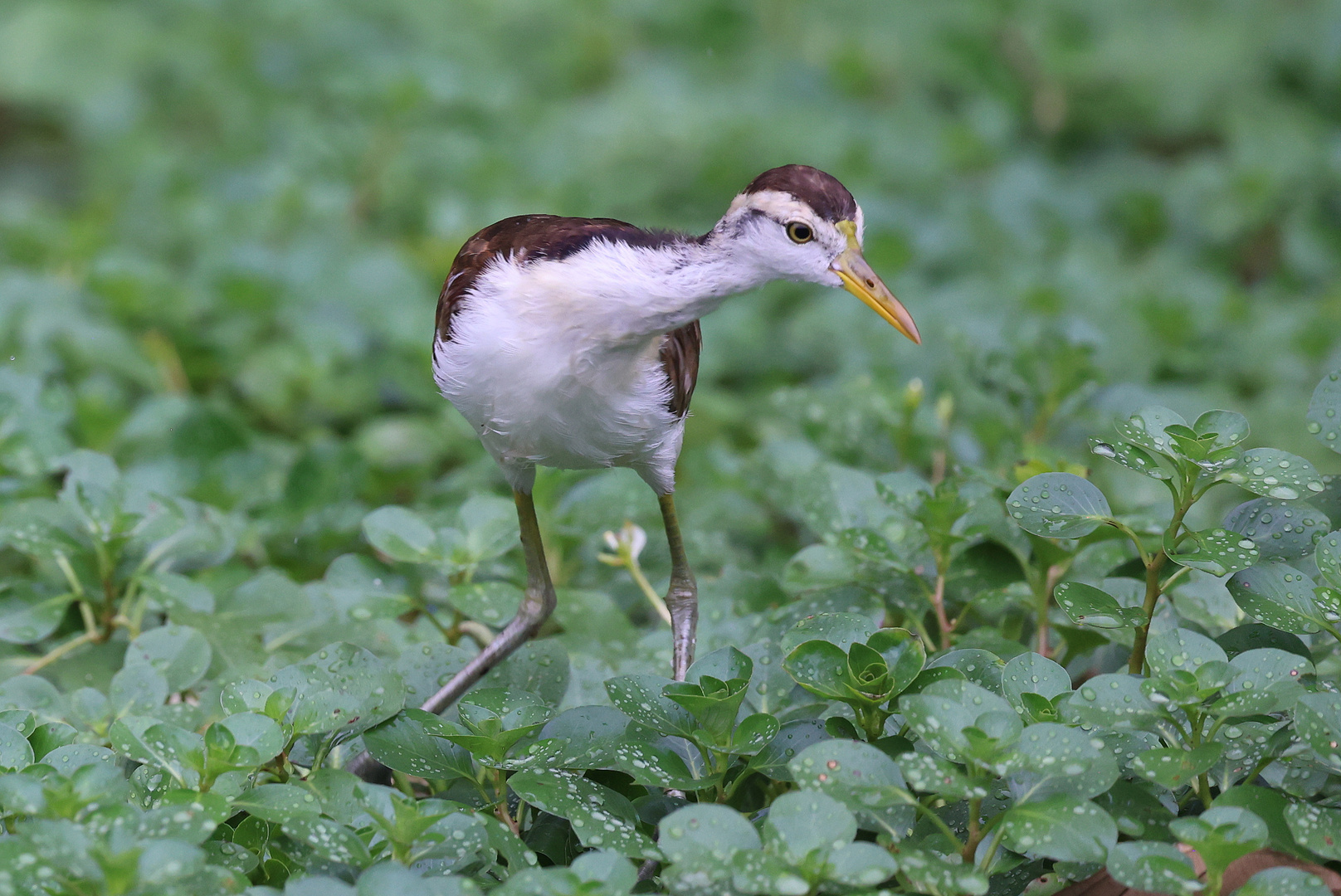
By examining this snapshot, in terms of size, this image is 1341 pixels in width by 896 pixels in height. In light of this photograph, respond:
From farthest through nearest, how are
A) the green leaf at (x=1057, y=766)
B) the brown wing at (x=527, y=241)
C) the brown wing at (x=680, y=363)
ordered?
the brown wing at (x=680, y=363)
the brown wing at (x=527, y=241)
the green leaf at (x=1057, y=766)

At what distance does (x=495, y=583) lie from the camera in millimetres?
2914

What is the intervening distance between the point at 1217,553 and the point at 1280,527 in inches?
9.1

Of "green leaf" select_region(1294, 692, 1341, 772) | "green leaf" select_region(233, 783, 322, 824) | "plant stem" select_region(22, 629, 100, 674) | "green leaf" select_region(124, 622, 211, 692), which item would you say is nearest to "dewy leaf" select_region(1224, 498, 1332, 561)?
"green leaf" select_region(1294, 692, 1341, 772)

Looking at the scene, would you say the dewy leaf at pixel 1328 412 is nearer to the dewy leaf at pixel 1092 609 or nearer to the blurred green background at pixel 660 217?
the dewy leaf at pixel 1092 609

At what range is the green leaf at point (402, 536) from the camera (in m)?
2.89

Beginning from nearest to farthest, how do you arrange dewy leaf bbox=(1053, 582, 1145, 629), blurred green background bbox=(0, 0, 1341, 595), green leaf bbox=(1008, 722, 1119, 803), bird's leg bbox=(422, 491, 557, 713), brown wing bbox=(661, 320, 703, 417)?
green leaf bbox=(1008, 722, 1119, 803), dewy leaf bbox=(1053, 582, 1145, 629), brown wing bbox=(661, 320, 703, 417), bird's leg bbox=(422, 491, 557, 713), blurred green background bbox=(0, 0, 1341, 595)

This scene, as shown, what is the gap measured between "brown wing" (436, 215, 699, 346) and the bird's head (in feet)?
0.39

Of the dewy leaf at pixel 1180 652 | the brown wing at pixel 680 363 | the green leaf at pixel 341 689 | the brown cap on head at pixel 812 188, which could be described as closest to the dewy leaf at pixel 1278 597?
the dewy leaf at pixel 1180 652

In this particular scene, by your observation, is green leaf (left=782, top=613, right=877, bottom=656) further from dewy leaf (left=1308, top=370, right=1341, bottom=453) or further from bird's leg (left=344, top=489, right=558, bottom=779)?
dewy leaf (left=1308, top=370, right=1341, bottom=453)

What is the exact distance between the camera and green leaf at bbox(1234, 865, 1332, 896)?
1.92 meters

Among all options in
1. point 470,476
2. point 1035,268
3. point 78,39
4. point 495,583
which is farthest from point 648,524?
point 78,39

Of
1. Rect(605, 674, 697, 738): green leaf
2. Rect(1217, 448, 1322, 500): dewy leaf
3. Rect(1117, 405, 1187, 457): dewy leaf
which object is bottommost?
Rect(605, 674, 697, 738): green leaf

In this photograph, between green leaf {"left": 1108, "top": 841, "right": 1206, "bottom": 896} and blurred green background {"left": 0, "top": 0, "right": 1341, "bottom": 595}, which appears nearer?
green leaf {"left": 1108, "top": 841, "right": 1206, "bottom": 896}

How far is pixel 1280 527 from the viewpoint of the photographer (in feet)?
7.76
